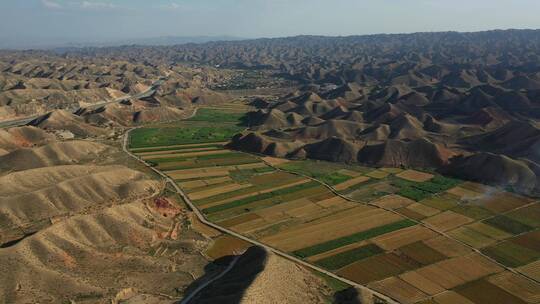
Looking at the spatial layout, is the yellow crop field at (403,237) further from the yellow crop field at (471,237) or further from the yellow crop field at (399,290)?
the yellow crop field at (399,290)

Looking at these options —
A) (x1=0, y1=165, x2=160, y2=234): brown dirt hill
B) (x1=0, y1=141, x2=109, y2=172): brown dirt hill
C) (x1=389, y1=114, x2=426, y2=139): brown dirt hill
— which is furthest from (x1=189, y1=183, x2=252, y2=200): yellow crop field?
(x1=389, y1=114, x2=426, y2=139): brown dirt hill

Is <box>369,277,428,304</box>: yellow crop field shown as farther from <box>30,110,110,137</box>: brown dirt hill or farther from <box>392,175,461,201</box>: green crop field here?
<box>30,110,110,137</box>: brown dirt hill

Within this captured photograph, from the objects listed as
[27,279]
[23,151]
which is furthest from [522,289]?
[23,151]

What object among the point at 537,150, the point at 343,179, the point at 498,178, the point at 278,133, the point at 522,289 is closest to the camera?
the point at 522,289

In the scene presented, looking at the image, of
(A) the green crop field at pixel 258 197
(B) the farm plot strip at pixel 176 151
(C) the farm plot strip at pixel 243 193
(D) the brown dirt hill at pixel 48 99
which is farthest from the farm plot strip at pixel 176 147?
(D) the brown dirt hill at pixel 48 99

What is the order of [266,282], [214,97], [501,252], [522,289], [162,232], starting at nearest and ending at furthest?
[266,282] → [522,289] → [501,252] → [162,232] → [214,97]

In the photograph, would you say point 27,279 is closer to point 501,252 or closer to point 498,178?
point 501,252

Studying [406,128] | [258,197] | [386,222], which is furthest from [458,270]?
[406,128]
